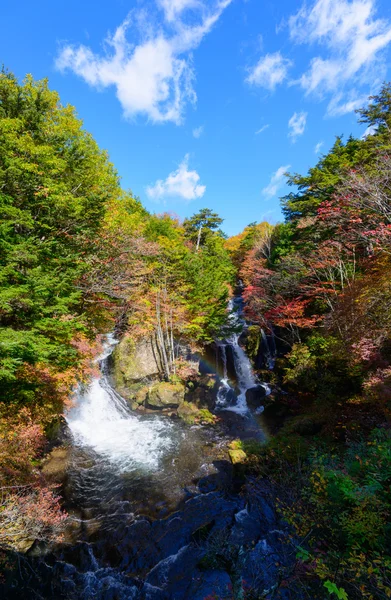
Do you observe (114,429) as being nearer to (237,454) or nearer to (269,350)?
(237,454)

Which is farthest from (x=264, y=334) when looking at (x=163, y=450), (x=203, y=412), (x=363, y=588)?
(x=363, y=588)

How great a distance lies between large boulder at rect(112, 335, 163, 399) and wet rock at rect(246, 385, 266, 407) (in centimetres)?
740

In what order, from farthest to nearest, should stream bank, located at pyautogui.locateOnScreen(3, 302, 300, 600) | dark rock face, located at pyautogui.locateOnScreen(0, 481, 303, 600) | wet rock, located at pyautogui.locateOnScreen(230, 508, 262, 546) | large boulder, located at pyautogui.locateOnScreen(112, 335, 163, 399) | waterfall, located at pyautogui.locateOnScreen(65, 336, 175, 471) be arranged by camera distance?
large boulder, located at pyautogui.locateOnScreen(112, 335, 163, 399)
waterfall, located at pyautogui.locateOnScreen(65, 336, 175, 471)
wet rock, located at pyautogui.locateOnScreen(230, 508, 262, 546)
stream bank, located at pyautogui.locateOnScreen(3, 302, 300, 600)
dark rock face, located at pyautogui.locateOnScreen(0, 481, 303, 600)

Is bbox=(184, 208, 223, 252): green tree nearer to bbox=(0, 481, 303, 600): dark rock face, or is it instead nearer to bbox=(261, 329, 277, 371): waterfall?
bbox=(261, 329, 277, 371): waterfall

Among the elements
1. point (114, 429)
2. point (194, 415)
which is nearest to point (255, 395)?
point (194, 415)

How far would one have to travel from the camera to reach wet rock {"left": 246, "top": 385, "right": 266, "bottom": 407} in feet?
61.4

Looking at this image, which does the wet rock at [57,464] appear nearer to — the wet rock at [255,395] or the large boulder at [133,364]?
the large boulder at [133,364]

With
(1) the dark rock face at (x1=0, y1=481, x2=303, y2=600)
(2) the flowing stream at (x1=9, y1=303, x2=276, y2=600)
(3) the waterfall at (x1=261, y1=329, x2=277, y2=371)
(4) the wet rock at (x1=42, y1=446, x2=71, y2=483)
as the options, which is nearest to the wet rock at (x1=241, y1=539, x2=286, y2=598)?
(1) the dark rock face at (x1=0, y1=481, x2=303, y2=600)

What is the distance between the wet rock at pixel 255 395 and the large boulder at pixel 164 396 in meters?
5.47

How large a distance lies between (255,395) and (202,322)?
7.25 meters

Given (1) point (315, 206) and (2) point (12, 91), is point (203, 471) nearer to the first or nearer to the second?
(1) point (315, 206)

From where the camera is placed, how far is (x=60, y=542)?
7941 millimetres

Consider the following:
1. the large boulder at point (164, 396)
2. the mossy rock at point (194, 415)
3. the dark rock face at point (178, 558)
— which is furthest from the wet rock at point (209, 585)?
the large boulder at point (164, 396)

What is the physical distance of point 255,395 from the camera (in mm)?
19484
